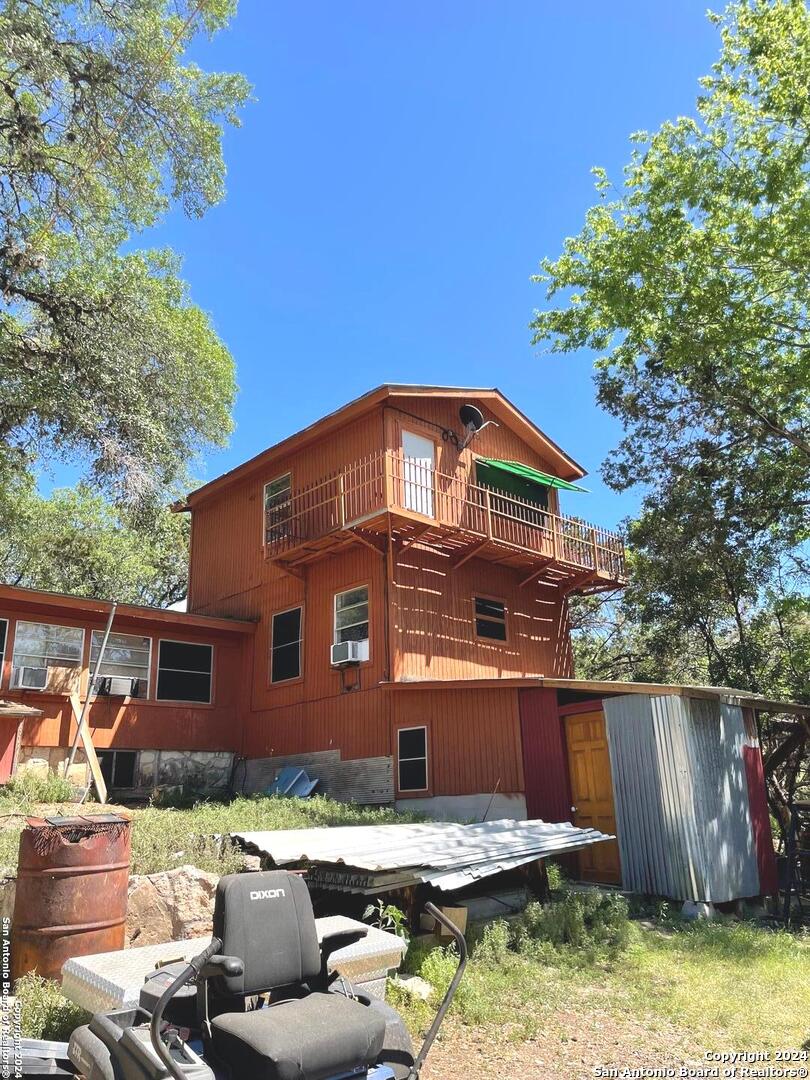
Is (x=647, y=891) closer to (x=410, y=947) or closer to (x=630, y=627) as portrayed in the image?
(x=410, y=947)

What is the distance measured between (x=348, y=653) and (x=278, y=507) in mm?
4031

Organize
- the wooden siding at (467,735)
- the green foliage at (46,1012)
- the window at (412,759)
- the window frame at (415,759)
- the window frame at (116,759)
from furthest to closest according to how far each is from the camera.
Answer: the window frame at (116,759)
the window at (412,759)
the window frame at (415,759)
the wooden siding at (467,735)
the green foliage at (46,1012)

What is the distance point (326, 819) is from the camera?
451 inches

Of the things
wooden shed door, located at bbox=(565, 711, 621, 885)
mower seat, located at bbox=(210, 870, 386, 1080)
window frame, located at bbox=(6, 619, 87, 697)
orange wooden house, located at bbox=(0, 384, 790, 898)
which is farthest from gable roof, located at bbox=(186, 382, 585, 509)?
mower seat, located at bbox=(210, 870, 386, 1080)

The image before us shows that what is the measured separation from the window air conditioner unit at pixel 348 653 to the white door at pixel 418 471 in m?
2.94

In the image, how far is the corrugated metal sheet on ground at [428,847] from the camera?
7.02 m

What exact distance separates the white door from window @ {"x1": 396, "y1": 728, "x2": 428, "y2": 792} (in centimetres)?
437

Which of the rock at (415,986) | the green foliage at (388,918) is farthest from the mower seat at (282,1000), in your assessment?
the green foliage at (388,918)

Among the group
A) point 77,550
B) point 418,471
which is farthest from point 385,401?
point 77,550

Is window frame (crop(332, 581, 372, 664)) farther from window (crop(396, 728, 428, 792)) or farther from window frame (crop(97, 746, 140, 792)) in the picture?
window frame (crop(97, 746, 140, 792))

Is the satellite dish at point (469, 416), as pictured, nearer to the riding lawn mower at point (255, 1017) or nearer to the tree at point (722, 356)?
the tree at point (722, 356)

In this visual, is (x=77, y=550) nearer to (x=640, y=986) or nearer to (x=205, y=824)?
(x=205, y=824)

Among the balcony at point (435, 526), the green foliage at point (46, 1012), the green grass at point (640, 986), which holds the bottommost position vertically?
the green grass at point (640, 986)

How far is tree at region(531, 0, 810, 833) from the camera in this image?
1270 cm
